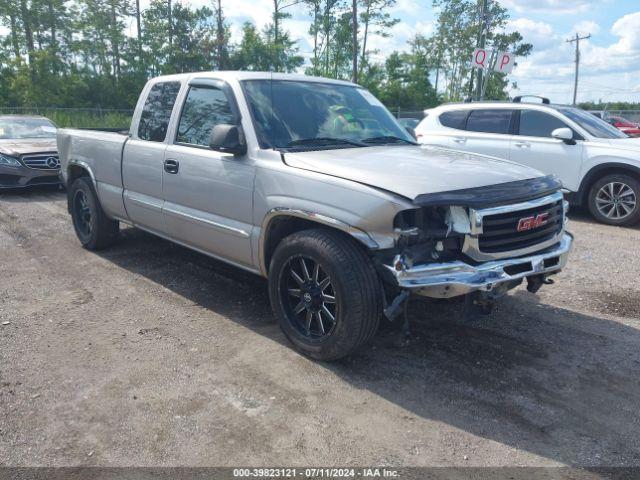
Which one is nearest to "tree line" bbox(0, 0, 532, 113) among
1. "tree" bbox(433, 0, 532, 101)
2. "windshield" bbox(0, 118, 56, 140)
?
"tree" bbox(433, 0, 532, 101)

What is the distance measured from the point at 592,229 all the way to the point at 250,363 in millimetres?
6205

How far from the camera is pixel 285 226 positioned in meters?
3.95

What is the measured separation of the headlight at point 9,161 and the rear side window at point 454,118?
776cm

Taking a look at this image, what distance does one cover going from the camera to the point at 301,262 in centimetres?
371

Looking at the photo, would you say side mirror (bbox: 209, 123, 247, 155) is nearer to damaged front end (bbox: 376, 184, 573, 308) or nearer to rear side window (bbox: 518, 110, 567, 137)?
damaged front end (bbox: 376, 184, 573, 308)

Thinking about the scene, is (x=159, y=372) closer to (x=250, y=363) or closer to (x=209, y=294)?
(x=250, y=363)

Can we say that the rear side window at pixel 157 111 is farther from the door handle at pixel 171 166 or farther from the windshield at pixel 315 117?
the windshield at pixel 315 117

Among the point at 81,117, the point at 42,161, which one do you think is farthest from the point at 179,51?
the point at 42,161

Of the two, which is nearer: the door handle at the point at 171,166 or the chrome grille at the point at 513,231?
the chrome grille at the point at 513,231

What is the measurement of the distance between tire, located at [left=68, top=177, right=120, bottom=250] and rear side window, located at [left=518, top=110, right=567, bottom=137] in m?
6.46

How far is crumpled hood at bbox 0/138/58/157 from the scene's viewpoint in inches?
391

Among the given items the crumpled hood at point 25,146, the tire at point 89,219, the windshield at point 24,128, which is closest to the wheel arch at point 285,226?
the tire at point 89,219

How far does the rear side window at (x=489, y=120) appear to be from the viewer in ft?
29.8

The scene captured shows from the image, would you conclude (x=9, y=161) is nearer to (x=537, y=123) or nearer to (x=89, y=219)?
(x=89, y=219)
